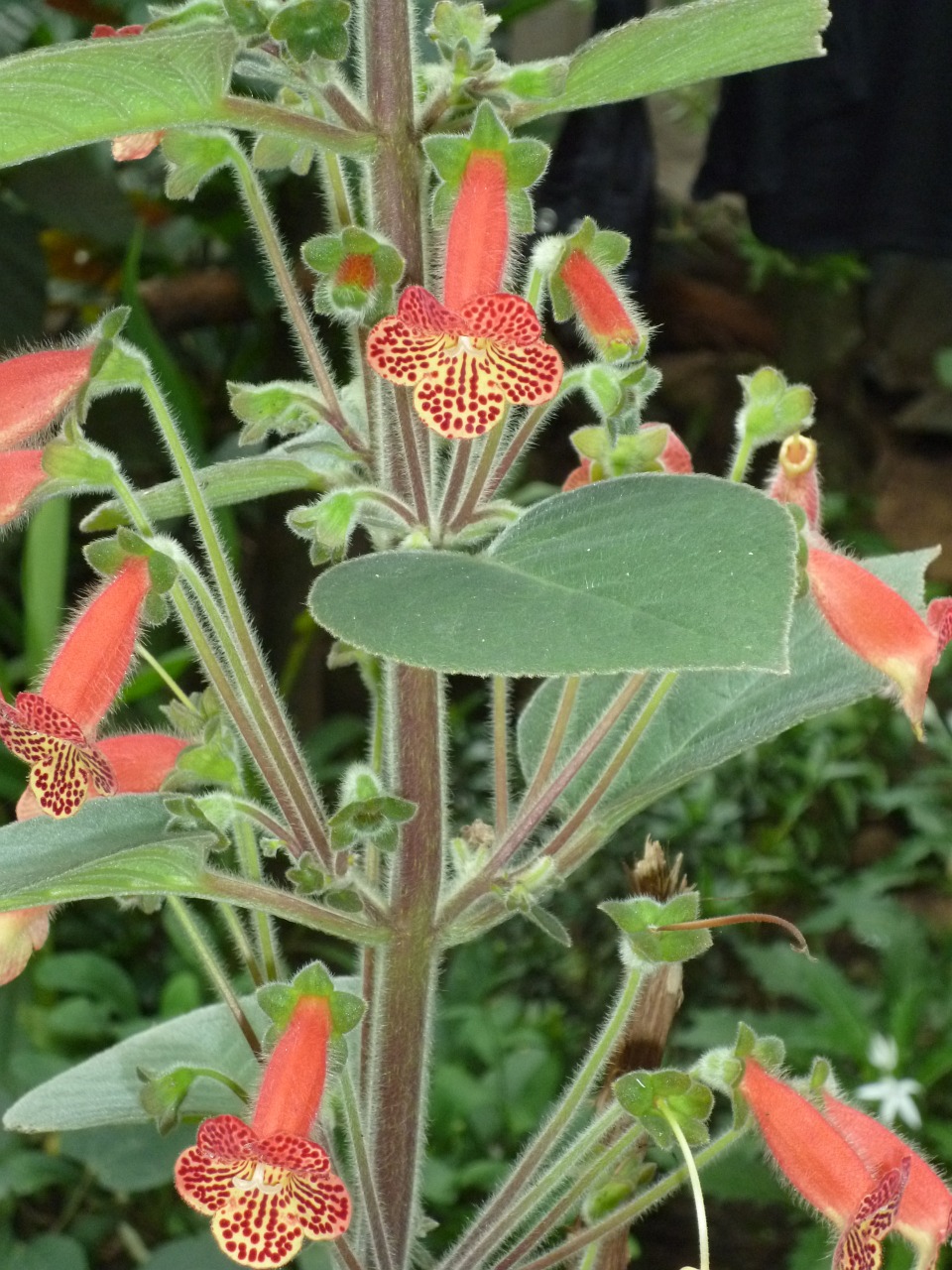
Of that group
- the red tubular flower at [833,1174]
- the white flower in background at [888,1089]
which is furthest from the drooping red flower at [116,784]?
the white flower in background at [888,1089]

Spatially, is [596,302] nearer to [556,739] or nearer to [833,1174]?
[556,739]

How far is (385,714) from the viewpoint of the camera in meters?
0.48

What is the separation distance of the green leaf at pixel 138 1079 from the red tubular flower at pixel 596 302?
11.3 inches

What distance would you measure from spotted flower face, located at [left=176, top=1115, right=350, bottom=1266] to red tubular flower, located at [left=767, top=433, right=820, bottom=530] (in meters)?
0.26

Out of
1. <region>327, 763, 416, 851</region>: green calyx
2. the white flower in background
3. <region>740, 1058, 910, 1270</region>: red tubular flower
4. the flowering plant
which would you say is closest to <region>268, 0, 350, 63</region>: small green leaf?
the flowering plant

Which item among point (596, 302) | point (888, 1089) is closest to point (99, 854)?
point (596, 302)

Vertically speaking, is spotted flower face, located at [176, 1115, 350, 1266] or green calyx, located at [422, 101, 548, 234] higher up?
green calyx, located at [422, 101, 548, 234]

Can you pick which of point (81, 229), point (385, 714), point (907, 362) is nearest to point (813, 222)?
point (907, 362)

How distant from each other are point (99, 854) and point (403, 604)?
0.12m

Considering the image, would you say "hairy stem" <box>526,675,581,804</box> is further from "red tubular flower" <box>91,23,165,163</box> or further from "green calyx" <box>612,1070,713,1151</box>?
"red tubular flower" <box>91,23,165,163</box>

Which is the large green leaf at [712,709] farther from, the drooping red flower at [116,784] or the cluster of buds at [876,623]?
the drooping red flower at [116,784]

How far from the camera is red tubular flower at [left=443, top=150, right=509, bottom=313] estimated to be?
0.40 metres

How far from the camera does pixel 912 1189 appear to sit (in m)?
0.45

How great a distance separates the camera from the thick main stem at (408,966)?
0.46m
